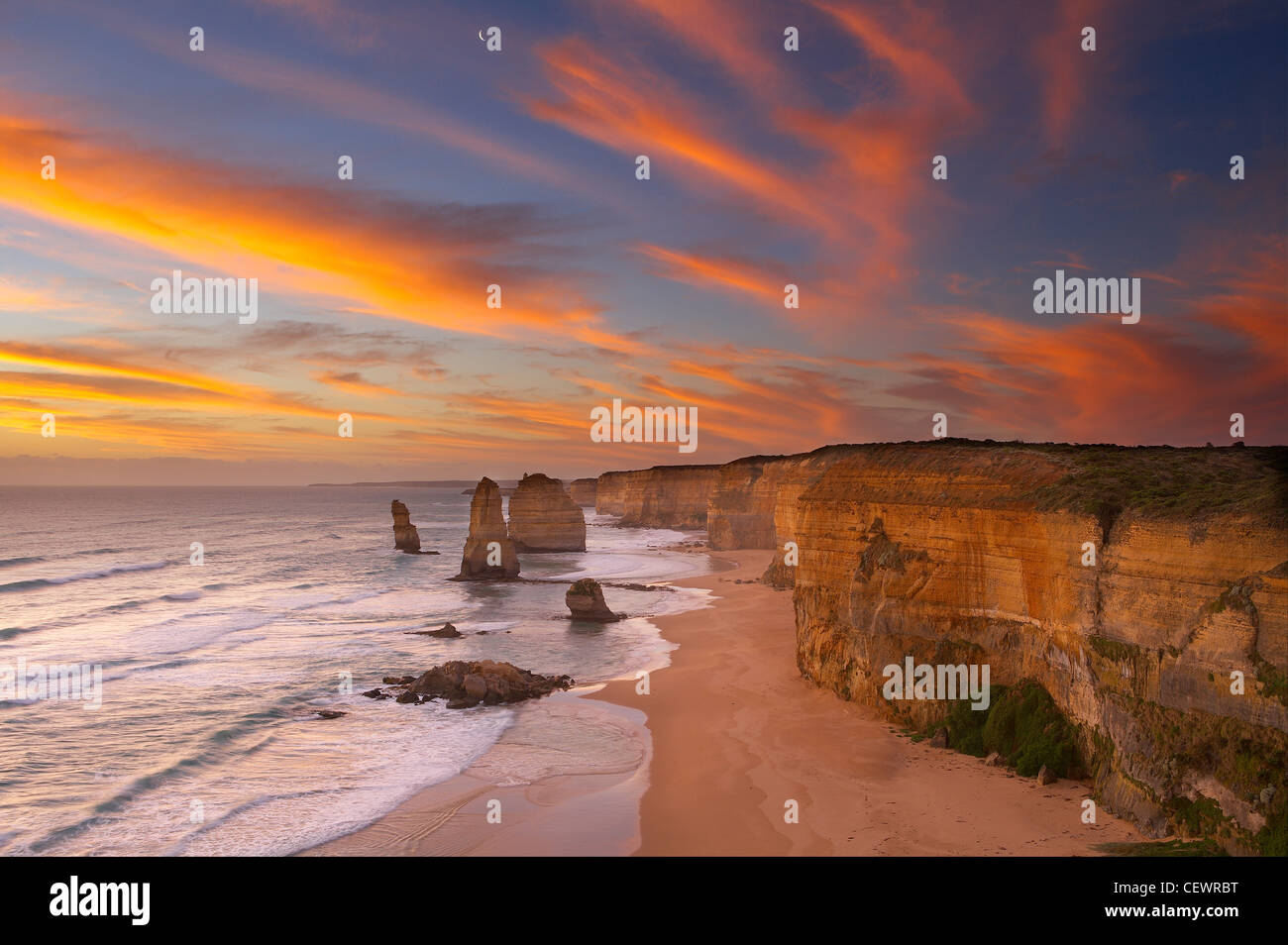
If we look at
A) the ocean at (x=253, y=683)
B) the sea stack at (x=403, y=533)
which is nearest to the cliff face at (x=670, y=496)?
the sea stack at (x=403, y=533)

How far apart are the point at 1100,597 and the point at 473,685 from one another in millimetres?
22050

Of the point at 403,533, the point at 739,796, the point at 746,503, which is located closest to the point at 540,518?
the point at 403,533

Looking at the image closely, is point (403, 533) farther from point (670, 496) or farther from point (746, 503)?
point (670, 496)

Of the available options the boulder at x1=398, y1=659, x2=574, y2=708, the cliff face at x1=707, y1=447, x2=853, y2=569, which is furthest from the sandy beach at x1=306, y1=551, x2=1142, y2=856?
the cliff face at x1=707, y1=447, x2=853, y2=569

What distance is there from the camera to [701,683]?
32.0 metres

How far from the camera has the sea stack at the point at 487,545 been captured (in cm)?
6938

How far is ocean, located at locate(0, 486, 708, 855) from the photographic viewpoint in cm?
2034

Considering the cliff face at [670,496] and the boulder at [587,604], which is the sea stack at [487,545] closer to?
the boulder at [587,604]

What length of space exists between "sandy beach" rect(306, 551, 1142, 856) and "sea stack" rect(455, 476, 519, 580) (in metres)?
40.6

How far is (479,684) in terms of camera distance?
102 feet

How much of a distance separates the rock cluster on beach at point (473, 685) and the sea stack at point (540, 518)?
59445 mm
